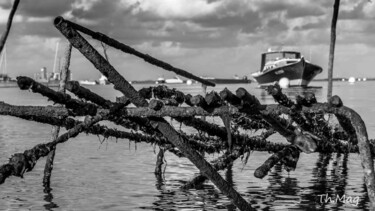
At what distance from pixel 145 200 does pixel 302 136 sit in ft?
21.2

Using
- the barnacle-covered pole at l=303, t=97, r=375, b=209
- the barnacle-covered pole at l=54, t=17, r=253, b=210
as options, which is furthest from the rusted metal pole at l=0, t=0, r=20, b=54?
the barnacle-covered pole at l=303, t=97, r=375, b=209

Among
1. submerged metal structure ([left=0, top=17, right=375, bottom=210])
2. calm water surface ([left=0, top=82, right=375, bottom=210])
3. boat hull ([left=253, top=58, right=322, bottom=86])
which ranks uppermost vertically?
boat hull ([left=253, top=58, right=322, bottom=86])

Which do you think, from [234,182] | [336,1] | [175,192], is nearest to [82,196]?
[175,192]

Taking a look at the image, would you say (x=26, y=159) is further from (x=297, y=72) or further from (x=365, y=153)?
(x=297, y=72)

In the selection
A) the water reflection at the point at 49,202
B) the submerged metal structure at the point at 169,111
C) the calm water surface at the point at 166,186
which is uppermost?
the submerged metal structure at the point at 169,111

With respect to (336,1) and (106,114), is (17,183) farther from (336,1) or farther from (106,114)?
(336,1)

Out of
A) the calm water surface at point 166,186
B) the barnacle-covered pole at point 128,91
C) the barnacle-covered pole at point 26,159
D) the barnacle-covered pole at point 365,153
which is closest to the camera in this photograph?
the barnacle-covered pole at point 365,153

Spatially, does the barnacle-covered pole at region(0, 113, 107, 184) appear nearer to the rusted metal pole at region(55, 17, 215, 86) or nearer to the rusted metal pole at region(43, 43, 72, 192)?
the rusted metal pole at region(55, 17, 215, 86)

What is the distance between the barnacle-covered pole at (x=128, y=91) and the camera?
1104cm

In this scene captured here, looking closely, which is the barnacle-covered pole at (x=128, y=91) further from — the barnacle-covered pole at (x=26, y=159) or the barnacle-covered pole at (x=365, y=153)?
the barnacle-covered pole at (x=365, y=153)

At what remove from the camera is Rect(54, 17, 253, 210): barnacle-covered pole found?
1104 cm

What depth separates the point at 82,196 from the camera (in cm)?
1823

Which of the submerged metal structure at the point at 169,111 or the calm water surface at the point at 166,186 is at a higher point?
the submerged metal structure at the point at 169,111

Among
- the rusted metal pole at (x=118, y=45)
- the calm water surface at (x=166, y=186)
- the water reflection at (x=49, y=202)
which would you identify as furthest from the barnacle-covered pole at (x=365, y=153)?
the water reflection at (x=49, y=202)
